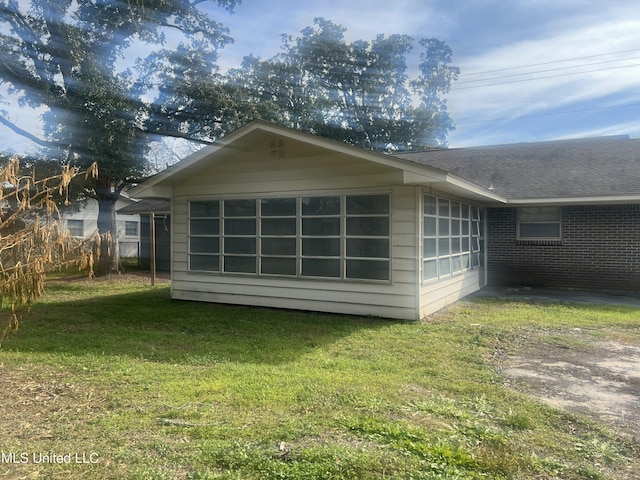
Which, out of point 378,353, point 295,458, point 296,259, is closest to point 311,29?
point 296,259

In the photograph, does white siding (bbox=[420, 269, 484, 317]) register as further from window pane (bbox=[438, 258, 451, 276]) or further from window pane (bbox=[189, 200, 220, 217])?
window pane (bbox=[189, 200, 220, 217])

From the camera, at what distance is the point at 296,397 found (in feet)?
12.8

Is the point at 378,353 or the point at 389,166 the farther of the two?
the point at 389,166

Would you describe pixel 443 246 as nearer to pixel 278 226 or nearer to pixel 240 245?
pixel 278 226

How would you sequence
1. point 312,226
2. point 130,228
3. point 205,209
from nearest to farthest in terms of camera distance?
point 312,226 < point 205,209 < point 130,228

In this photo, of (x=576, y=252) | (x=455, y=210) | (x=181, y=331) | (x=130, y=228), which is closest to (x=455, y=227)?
(x=455, y=210)

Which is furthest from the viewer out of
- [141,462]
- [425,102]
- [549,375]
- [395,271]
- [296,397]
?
[425,102]

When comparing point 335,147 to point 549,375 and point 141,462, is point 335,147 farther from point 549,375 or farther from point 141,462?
point 141,462

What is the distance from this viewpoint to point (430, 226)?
8008 millimetres

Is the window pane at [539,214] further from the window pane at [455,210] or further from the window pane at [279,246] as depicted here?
the window pane at [279,246]

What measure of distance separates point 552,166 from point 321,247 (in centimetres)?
811

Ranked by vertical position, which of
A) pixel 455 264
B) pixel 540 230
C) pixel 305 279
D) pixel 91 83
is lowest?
pixel 305 279

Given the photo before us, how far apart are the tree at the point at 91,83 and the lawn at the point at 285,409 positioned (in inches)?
353

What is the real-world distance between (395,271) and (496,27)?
7.55 metres
